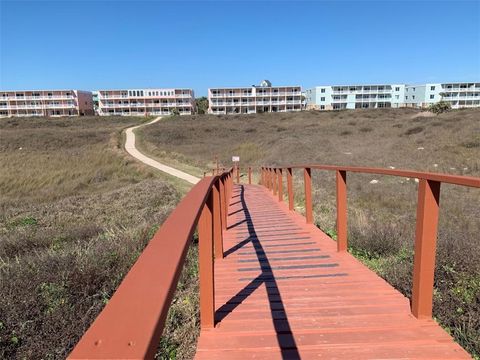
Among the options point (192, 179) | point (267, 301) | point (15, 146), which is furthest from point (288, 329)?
point (15, 146)

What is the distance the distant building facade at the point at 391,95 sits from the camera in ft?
350

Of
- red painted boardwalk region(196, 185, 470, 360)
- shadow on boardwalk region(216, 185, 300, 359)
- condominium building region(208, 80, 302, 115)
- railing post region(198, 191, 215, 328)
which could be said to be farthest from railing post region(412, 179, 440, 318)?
condominium building region(208, 80, 302, 115)

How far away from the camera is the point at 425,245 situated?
279cm

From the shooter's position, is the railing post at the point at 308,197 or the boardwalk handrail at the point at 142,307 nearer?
the boardwalk handrail at the point at 142,307

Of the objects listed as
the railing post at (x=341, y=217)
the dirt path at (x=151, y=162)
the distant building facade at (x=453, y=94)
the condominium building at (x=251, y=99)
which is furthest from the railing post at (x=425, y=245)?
the distant building facade at (x=453, y=94)

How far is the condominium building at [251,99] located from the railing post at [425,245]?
10213cm

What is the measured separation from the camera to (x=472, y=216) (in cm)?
846

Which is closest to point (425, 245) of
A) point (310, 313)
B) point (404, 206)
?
point (310, 313)

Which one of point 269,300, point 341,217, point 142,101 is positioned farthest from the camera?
point 142,101

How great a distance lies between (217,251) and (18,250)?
4.50 meters

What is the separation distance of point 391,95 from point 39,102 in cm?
9475

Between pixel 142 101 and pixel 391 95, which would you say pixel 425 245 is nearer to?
pixel 142 101

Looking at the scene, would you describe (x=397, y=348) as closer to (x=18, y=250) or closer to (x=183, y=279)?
(x=183, y=279)

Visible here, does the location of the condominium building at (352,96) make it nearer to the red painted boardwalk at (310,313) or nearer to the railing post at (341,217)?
the railing post at (341,217)
